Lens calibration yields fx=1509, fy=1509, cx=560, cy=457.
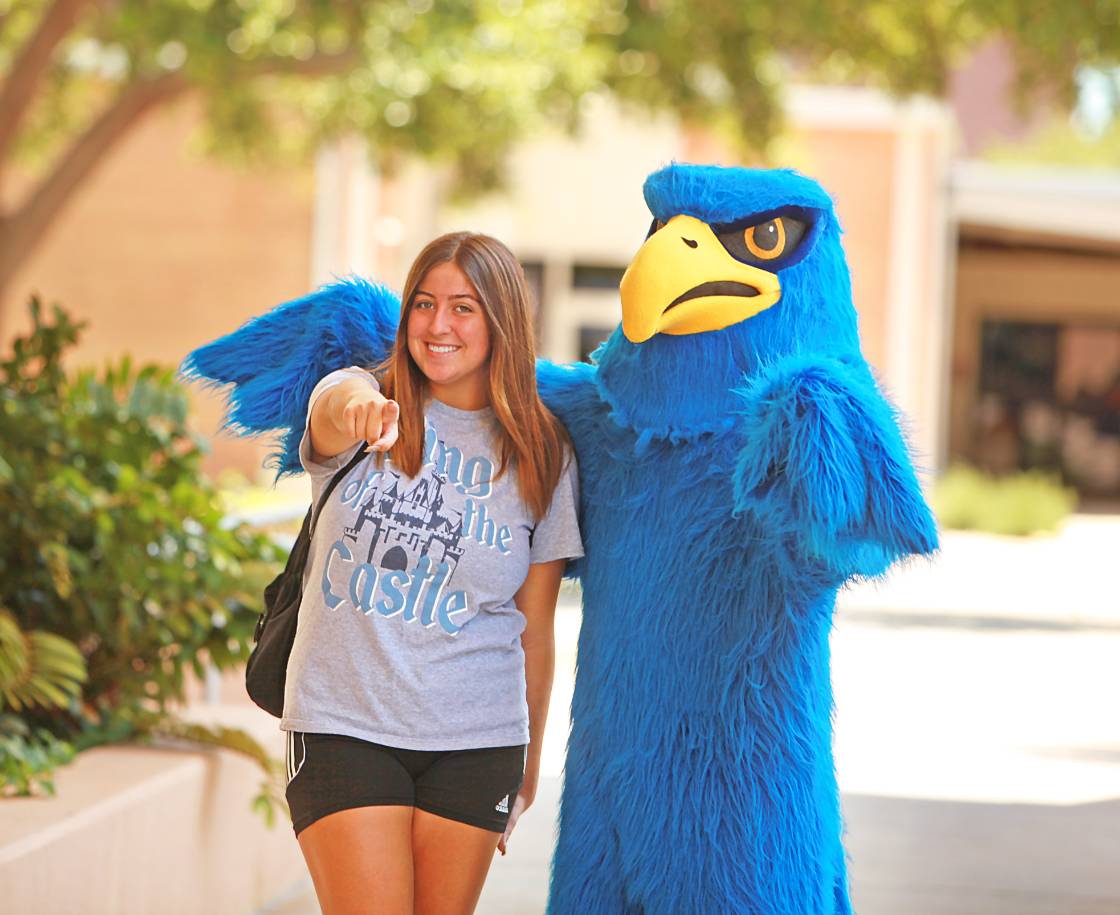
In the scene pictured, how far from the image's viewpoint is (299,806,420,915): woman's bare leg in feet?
7.80

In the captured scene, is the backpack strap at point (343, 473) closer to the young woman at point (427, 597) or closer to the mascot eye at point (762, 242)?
the young woman at point (427, 597)

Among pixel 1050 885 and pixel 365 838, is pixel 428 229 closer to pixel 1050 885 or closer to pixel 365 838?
pixel 1050 885

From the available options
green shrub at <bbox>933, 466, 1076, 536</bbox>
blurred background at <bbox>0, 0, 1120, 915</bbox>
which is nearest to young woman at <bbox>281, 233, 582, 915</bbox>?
blurred background at <bbox>0, 0, 1120, 915</bbox>

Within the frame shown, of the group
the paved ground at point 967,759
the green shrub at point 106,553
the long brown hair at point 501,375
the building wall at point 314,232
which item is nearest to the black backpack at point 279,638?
the long brown hair at point 501,375

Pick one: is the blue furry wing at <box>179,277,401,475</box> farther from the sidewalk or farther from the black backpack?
the sidewalk

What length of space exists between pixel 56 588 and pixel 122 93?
8266 millimetres

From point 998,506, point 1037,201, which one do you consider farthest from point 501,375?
point 1037,201

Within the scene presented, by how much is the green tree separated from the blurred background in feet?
0.10

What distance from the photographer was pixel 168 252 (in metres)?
17.8

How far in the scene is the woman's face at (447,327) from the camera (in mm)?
2492

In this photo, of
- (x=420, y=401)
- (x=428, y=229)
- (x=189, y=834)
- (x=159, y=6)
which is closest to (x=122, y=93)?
(x=159, y=6)

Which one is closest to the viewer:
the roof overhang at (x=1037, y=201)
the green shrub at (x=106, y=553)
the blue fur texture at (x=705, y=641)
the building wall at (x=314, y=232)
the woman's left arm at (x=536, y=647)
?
the blue fur texture at (x=705, y=641)

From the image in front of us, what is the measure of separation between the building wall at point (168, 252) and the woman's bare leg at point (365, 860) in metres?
15.3

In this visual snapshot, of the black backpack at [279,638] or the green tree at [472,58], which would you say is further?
the green tree at [472,58]
